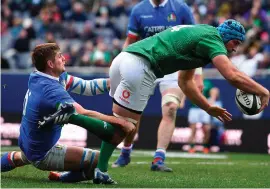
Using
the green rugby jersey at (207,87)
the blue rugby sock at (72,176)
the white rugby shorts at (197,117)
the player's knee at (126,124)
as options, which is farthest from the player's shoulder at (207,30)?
the green rugby jersey at (207,87)

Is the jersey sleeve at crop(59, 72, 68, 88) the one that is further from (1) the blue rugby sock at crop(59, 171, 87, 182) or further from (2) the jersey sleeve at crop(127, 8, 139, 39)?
(2) the jersey sleeve at crop(127, 8, 139, 39)

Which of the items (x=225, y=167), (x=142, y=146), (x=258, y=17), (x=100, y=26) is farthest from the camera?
(x=100, y=26)

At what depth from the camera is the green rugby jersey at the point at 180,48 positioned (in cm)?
759

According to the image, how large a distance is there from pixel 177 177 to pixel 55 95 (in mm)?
1919

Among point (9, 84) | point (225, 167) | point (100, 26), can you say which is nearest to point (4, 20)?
point (100, 26)

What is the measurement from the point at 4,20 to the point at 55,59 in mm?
15833

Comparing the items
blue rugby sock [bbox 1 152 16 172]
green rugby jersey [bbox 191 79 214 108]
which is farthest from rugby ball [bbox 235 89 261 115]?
green rugby jersey [bbox 191 79 214 108]

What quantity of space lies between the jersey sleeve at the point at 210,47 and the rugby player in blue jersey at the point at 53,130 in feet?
3.19

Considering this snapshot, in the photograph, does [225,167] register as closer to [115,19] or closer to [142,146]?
[142,146]

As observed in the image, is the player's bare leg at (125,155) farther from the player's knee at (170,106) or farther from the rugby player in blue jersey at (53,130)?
the rugby player in blue jersey at (53,130)

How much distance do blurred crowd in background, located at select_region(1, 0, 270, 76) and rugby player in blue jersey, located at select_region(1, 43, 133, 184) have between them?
10263 millimetres

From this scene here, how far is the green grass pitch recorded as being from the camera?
7.70 m

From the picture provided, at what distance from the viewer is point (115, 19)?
22.8 m

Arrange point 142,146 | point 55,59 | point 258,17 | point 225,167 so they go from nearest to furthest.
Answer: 1. point 55,59
2. point 225,167
3. point 142,146
4. point 258,17
